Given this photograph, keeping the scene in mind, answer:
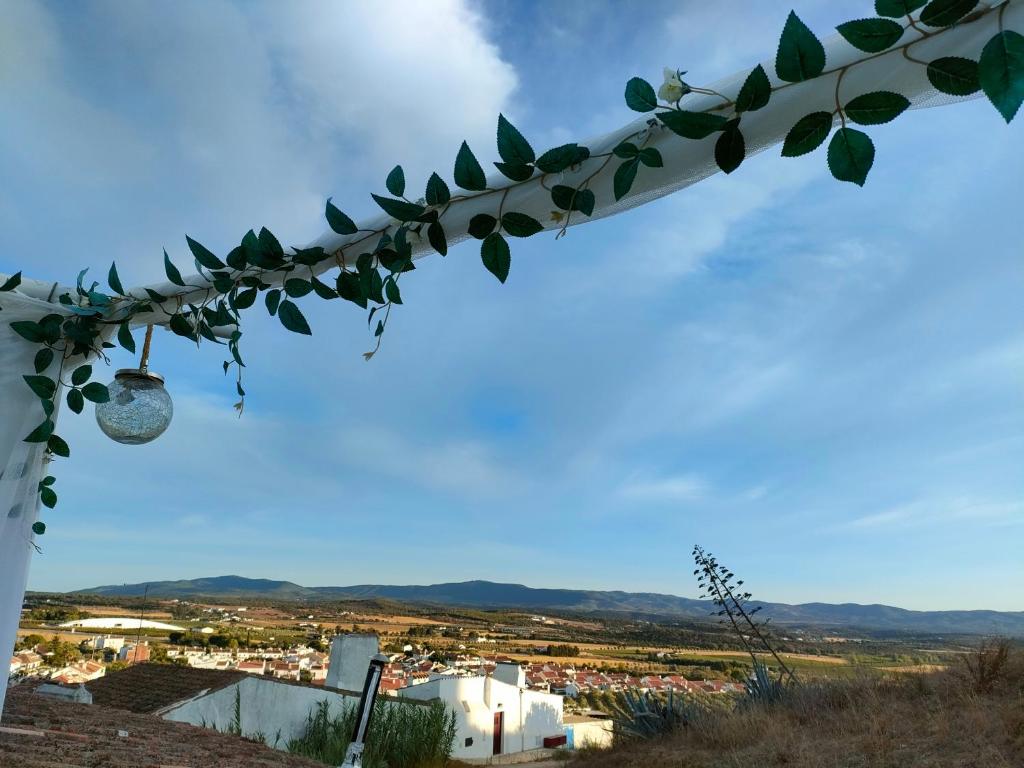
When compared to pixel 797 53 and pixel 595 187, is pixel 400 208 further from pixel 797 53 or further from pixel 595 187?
pixel 797 53

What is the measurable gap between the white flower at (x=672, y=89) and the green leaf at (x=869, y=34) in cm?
19

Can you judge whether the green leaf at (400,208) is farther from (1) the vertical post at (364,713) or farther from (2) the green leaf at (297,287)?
(1) the vertical post at (364,713)

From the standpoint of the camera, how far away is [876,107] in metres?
0.74

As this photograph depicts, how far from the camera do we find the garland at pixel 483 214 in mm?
722

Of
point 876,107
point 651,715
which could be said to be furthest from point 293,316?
point 651,715

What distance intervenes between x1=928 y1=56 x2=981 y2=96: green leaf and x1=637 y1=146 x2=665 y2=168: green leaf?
0.33 meters

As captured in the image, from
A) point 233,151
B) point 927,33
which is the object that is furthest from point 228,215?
point 927,33

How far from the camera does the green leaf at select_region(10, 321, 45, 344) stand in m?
1.54

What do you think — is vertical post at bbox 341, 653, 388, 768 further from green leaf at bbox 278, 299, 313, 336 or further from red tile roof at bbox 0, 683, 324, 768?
green leaf at bbox 278, 299, 313, 336

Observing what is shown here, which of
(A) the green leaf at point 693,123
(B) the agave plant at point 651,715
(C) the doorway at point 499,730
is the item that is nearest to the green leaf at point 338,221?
(A) the green leaf at point 693,123

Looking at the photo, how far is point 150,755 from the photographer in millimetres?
2451

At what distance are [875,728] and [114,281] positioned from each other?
631cm

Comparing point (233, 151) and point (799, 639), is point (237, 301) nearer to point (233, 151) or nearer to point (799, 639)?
point (233, 151)

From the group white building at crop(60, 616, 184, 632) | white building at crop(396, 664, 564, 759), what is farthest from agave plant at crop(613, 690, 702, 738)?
white building at crop(60, 616, 184, 632)
